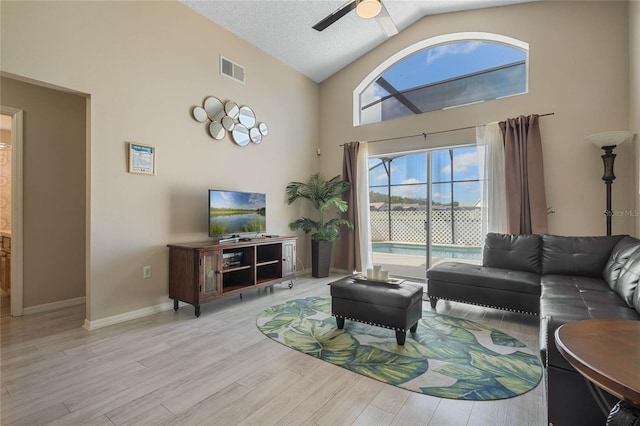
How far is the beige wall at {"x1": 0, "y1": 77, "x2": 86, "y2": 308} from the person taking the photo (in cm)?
326

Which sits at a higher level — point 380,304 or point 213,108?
point 213,108

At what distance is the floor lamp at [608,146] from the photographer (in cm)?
312

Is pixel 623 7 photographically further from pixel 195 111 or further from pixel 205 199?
pixel 205 199

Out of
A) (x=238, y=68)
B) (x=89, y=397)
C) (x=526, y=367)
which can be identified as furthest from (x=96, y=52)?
(x=526, y=367)

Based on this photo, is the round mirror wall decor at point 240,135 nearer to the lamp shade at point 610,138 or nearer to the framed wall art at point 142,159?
the framed wall art at point 142,159

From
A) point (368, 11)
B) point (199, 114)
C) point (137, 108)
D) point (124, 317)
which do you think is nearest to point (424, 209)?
point (368, 11)

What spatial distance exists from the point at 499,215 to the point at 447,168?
41.2 inches

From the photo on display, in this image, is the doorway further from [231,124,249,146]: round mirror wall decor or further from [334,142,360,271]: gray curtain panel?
[334,142,360,271]: gray curtain panel

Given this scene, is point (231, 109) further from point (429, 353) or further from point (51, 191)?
point (429, 353)

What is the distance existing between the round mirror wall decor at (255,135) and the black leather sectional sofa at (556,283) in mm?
3056

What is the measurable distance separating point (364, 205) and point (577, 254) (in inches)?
113

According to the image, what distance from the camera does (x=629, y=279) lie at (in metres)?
2.23

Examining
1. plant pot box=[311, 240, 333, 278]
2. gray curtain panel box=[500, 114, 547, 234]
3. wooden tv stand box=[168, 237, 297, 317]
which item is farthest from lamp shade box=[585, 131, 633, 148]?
A: wooden tv stand box=[168, 237, 297, 317]

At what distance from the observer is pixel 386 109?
17.0ft
